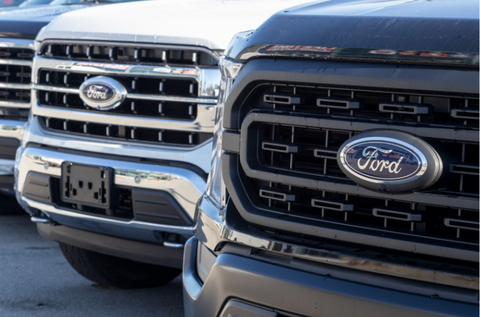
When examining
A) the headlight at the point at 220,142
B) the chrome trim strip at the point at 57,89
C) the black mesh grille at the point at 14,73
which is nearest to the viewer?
the headlight at the point at 220,142

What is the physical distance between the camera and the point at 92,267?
13.2ft

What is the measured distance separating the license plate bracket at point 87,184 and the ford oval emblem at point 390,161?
1.75 metres

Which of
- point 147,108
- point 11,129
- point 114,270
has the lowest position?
point 114,270

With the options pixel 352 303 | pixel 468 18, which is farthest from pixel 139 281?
pixel 468 18

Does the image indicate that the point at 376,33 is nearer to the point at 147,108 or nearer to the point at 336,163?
the point at 336,163

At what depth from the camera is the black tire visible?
13.2 feet

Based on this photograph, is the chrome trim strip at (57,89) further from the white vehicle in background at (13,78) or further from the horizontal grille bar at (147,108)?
the white vehicle in background at (13,78)

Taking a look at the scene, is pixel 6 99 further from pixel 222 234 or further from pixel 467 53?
pixel 467 53

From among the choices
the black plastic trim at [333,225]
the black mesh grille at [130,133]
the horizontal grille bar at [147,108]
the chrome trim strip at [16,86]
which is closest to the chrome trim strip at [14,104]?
the chrome trim strip at [16,86]

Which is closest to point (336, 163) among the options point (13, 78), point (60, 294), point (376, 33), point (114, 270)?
point (376, 33)

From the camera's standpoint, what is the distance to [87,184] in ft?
11.1

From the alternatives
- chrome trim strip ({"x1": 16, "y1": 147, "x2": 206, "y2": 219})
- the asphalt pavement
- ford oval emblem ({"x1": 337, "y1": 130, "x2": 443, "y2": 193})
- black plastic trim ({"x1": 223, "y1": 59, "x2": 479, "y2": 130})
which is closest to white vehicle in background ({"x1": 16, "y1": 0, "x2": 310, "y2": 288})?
chrome trim strip ({"x1": 16, "y1": 147, "x2": 206, "y2": 219})

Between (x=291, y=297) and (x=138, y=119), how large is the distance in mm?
1715

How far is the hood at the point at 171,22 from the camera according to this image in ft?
10.6
